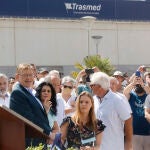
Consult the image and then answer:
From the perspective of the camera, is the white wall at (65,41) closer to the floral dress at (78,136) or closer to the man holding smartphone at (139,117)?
the man holding smartphone at (139,117)

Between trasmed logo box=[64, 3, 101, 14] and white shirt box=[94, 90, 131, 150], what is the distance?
96.7 feet

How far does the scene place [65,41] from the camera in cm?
3372

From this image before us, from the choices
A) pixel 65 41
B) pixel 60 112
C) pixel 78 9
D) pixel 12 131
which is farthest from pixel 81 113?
pixel 78 9

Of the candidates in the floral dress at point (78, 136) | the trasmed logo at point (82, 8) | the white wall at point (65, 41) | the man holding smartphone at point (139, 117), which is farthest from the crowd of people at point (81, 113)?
the trasmed logo at point (82, 8)

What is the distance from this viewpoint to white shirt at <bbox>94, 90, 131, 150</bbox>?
21.6 ft

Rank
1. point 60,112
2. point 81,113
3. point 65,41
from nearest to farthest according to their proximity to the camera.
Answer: point 81,113 < point 60,112 < point 65,41

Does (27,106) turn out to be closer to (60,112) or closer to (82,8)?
(60,112)

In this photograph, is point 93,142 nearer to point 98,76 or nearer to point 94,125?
point 94,125

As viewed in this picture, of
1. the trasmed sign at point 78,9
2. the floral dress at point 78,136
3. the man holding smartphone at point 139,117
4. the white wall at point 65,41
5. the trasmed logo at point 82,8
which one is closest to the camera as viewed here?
the floral dress at point 78,136

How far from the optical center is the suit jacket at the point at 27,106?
5902 mm

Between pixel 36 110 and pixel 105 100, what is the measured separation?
101 cm

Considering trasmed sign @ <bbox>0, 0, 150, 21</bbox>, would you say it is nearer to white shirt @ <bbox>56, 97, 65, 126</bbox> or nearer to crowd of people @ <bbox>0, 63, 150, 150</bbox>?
white shirt @ <bbox>56, 97, 65, 126</bbox>

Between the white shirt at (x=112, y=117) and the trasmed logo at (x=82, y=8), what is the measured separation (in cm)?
2947

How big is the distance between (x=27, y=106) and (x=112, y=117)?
1.19 metres
